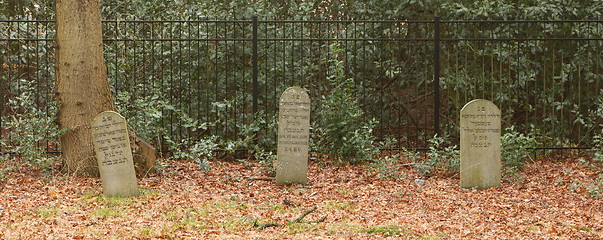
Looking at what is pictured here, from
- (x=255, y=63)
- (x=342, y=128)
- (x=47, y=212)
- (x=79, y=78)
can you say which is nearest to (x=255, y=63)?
(x=255, y=63)

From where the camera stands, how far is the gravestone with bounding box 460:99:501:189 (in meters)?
7.10

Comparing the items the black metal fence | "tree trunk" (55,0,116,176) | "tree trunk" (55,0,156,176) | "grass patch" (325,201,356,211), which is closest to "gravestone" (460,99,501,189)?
"grass patch" (325,201,356,211)

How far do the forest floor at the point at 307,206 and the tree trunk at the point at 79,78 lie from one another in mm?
371

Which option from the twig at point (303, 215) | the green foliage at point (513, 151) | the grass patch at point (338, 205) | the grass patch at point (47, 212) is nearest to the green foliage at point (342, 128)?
the green foliage at point (513, 151)

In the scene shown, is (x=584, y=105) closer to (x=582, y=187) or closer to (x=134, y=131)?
(x=582, y=187)

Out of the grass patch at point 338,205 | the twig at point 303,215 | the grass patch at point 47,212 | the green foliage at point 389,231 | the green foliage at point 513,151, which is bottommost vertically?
the grass patch at point 338,205

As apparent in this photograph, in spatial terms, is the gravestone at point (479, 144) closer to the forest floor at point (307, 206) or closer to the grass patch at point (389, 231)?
the forest floor at point (307, 206)

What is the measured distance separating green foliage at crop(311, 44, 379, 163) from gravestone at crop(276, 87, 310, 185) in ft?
3.01

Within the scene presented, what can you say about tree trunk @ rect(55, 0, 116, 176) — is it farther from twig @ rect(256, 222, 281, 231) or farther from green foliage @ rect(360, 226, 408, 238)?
green foliage @ rect(360, 226, 408, 238)

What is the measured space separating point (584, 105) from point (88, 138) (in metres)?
7.71

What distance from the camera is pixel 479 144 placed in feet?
23.3

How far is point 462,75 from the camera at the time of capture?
32.5 feet

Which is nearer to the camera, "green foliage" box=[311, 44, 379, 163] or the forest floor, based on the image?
the forest floor

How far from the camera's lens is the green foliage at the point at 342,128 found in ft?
27.1
